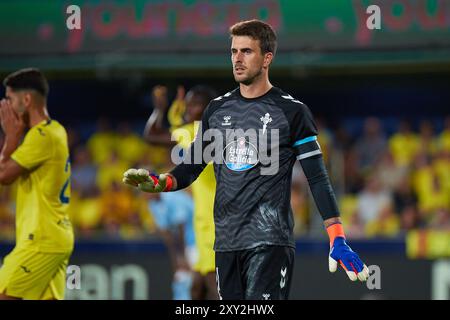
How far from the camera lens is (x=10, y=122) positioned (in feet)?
26.4

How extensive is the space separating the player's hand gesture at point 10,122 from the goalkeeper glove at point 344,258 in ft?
9.86

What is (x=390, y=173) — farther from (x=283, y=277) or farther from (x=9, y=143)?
(x=283, y=277)

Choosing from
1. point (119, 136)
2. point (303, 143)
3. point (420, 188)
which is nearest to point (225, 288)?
point (303, 143)

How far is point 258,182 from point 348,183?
9.45 m

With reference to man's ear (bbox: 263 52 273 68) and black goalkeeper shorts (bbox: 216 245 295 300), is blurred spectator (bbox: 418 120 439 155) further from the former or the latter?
black goalkeeper shorts (bbox: 216 245 295 300)

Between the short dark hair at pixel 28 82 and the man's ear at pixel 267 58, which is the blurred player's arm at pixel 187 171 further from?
the short dark hair at pixel 28 82

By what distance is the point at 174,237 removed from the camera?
1234cm

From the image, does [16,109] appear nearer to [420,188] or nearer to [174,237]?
[174,237]

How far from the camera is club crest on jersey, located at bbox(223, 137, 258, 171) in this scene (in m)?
6.41

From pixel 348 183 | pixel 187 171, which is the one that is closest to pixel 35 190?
pixel 187 171

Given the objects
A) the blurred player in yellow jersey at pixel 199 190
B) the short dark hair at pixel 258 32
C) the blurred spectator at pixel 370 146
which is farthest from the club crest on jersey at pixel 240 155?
the blurred spectator at pixel 370 146

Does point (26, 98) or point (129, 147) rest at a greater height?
point (26, 98)

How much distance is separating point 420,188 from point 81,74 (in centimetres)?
611

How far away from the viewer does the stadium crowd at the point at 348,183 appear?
47.6 ft
